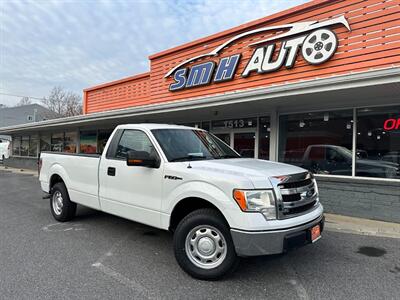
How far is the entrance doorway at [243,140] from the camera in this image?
377 inches

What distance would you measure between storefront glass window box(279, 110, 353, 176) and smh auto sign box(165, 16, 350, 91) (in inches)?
62.2

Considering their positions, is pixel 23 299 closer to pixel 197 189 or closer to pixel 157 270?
pixel 157 270

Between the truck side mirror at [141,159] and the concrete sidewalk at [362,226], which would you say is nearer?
the truck side mirror at [141,159]

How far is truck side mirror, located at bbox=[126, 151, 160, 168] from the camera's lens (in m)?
4.00

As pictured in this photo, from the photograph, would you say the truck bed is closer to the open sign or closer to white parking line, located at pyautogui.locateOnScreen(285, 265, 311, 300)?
white parking line, located at pyautogui.locateOnScreen(285, 265, 311, 300)

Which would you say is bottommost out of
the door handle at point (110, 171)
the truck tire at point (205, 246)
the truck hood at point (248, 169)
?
the truck tire at point (205, 246)

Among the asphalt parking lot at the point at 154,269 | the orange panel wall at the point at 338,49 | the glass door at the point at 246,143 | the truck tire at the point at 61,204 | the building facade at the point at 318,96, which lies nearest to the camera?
the asphalt parking lot at the point at 154,269

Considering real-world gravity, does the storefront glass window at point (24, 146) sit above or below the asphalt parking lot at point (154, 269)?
above

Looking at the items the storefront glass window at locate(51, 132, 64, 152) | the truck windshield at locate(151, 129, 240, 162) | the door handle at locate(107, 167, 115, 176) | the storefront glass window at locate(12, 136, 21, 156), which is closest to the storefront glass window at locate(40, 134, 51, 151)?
the storefront glass window at locate(51, 132, 64, 152)

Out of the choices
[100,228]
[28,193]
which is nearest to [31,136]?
[28,193]

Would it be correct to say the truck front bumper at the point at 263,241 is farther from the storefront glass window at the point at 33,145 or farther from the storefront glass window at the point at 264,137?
the storefront glass window at the point at 33,145

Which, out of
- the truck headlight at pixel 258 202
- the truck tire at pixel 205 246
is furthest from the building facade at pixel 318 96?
the truck headlight at pixel 258 202

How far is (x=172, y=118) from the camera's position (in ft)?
37.7

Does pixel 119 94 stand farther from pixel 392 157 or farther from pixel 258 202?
pixel 258 202
